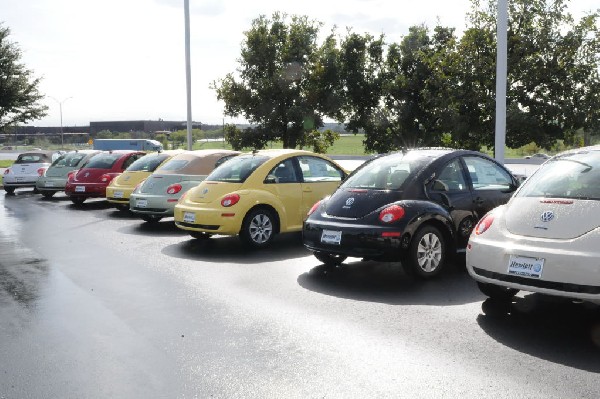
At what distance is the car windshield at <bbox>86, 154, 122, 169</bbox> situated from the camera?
18.6 metres

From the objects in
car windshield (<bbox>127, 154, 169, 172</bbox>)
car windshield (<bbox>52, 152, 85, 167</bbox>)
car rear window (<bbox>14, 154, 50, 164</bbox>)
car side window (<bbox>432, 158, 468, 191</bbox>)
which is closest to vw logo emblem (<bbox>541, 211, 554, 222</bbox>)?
car side window (<bbox>432, 158, 468, 191</bbox>)

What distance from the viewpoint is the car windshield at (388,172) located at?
8.33 meters

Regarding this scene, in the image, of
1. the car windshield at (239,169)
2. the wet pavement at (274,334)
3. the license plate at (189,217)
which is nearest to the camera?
the wet pavement at (274,334)

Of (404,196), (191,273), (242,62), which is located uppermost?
(242,62)

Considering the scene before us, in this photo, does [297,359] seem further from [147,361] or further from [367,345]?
[147,361]

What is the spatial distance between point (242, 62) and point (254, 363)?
2422 centimetres

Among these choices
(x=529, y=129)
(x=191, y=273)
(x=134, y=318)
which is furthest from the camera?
(x=529, y=129)

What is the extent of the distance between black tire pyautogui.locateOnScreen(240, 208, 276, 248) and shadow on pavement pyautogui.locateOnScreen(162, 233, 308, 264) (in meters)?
0.14

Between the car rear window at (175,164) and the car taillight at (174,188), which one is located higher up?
the car rear window at (175,164)

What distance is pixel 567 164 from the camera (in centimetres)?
639

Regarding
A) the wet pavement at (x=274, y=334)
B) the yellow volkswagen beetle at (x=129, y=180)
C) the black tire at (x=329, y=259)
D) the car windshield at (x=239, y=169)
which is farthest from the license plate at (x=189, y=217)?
the yellow volkswagen beetle at (x=129, y=180)

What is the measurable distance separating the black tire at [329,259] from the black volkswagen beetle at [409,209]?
14 mm

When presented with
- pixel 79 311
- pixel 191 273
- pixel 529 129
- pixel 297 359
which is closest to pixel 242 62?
pixel 529 129

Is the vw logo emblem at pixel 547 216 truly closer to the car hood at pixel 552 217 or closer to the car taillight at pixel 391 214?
the car hood at pixel 552 217
